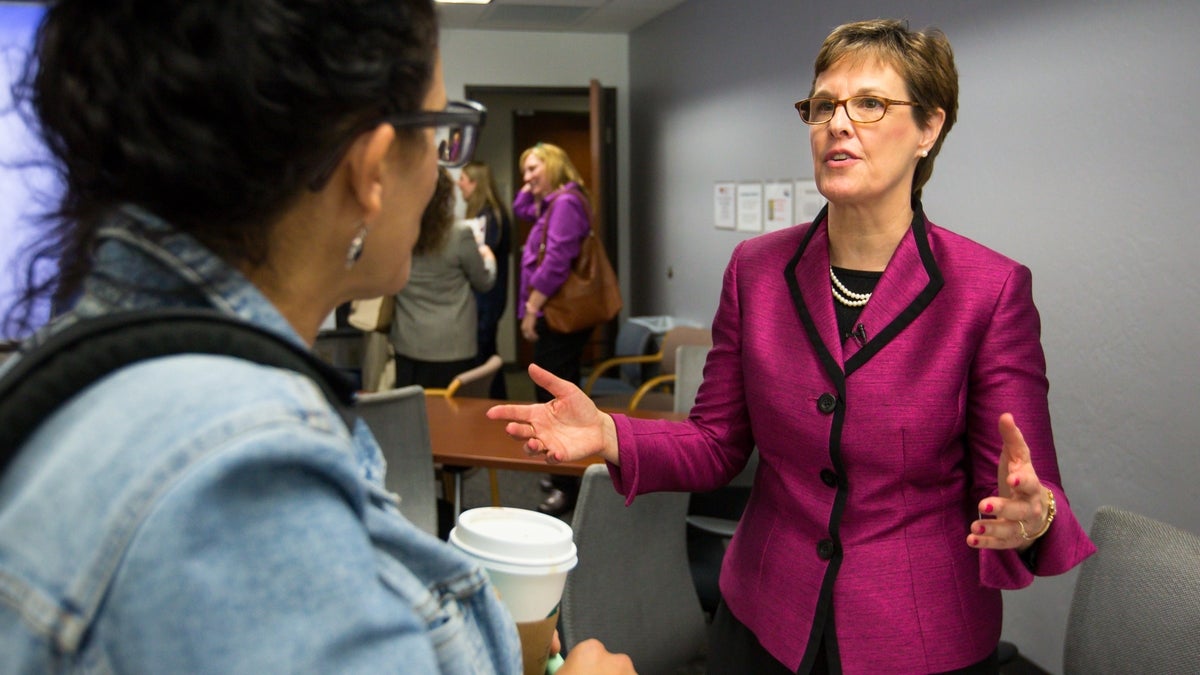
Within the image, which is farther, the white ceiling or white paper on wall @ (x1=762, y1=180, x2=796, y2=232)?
the white ceiling

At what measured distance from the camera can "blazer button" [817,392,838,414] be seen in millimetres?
1488

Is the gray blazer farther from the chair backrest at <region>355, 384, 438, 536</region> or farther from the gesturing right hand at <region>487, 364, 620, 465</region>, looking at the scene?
the gesturing right hand at <region>487, 364, 620, 465</region>

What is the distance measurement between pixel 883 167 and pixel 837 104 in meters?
0.13

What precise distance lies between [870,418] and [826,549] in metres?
0.21

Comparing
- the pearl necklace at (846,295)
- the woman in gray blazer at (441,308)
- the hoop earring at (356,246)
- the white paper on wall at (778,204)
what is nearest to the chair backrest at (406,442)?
the woman in gray blazer at (441,308)

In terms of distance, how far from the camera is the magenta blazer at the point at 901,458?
4.72ft

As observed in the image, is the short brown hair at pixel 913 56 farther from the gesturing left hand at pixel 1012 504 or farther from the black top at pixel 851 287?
the gesturing left hand at pixel 1012 504

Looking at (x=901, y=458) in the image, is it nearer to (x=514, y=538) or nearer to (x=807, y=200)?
(x=514, y=538)

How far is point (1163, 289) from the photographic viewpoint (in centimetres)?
272

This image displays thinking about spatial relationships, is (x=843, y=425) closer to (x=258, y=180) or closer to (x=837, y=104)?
(x=837, y=104)

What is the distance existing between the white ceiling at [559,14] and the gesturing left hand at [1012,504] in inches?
228

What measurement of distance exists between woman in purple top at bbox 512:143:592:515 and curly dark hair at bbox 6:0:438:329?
4.44 m

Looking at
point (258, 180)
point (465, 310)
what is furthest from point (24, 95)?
point (465, 310)

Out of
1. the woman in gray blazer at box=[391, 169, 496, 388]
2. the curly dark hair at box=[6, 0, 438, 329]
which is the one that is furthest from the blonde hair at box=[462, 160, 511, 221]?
the curly dark hair at box=[6, 0, 438, 329]
